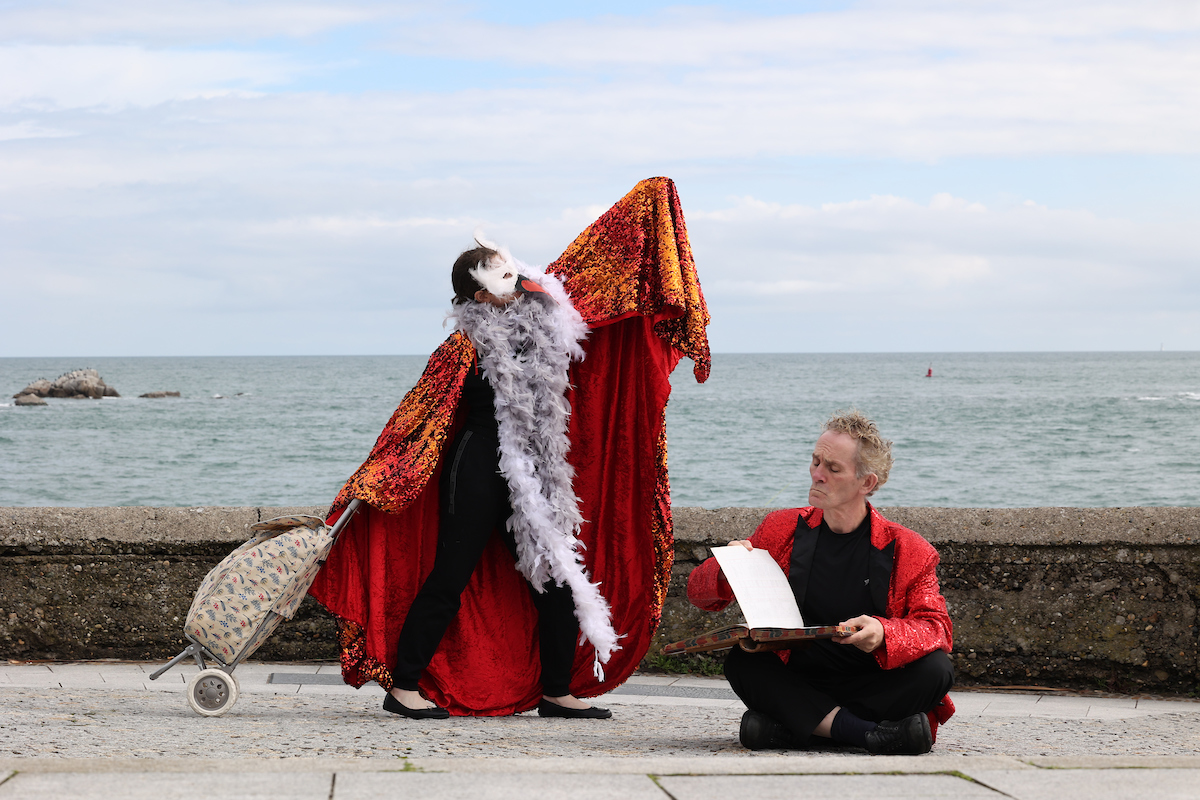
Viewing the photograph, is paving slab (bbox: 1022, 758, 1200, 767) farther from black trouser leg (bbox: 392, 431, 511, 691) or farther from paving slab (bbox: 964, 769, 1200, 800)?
black trouser leg (bbox: 392, 431, 511, 691)

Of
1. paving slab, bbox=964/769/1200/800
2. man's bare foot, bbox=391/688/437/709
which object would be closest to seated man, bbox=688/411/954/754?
paving slab, bbox=964/769/1200/800

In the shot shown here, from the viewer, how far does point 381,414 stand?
2467 inches

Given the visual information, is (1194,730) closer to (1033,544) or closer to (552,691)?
(1033,544)

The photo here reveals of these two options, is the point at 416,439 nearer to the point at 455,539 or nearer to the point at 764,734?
the point at 455,539

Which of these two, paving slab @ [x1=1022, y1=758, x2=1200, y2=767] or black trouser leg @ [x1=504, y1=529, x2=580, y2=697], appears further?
black trouser leg @ [x1=504, y1=529, x2=580, y2=697]

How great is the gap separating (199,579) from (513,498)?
1.78 m

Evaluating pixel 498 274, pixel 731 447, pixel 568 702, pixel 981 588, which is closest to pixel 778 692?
pixel 568 702

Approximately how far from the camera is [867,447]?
3453mm

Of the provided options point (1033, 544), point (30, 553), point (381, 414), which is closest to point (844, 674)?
point (1033, 544)

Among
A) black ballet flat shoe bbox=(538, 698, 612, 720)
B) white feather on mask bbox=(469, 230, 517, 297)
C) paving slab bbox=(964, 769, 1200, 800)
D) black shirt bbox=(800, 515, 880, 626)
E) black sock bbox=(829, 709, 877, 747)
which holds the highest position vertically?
white feather on mask bbox=(469, 230, 517, 297)

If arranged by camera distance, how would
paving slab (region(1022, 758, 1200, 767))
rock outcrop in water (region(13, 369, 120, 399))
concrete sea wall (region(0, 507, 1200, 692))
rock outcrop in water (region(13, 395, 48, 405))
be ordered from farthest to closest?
rock outcrop in water (region(13, 369, 120, 399)) → rock outcrop in water (region(13, 395, 48, 405)) → concrete sea wall (region(0, 507, 1200, 692)) → paving slab (region(1022, 758, 1200, 767))

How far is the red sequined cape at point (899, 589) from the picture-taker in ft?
11.0

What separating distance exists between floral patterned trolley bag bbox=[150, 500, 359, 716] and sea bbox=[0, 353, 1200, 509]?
1302cm

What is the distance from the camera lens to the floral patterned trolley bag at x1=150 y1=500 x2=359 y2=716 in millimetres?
3801
